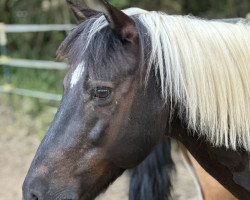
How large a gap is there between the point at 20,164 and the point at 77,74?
333 centimetres

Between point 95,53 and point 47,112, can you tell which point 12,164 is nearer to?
point 47,112

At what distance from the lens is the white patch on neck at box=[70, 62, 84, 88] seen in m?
1.54

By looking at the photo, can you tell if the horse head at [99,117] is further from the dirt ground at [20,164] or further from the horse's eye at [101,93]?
the dirt ground at [20,164]

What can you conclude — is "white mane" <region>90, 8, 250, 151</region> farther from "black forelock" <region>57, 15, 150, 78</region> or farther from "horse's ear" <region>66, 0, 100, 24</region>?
"horse's ear" <region>66, 0, 100, 24</region>

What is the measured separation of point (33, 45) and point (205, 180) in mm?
6113

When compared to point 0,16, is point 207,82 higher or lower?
higher

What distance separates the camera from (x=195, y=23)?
5.48ft

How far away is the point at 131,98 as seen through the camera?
1.54 metres

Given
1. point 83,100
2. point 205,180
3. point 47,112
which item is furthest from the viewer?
point 47,112

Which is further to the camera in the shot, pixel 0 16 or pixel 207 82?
pixel 0 16

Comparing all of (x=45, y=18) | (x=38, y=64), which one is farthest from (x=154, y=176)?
(x=45, y=18)

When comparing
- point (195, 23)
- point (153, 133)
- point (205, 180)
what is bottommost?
point (205, 180)

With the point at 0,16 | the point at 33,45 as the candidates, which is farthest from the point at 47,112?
the point at 0,16

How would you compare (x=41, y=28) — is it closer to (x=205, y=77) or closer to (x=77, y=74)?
(x=77, y=74)
